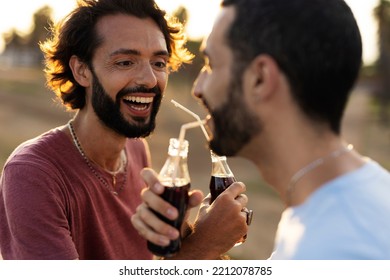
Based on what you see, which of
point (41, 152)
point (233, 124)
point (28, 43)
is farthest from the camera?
point (28, 43)

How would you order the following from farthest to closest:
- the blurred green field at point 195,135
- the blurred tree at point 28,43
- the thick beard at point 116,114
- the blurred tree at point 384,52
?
1. the blurred tree at point 28,43
2. the blurred tree at point 384,52
3. the blurred green field at point 195,135
4. the thick beard at point 116,114

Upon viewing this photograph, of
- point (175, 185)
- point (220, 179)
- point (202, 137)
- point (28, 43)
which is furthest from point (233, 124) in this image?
point (28, 43)

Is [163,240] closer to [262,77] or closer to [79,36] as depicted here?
[262,77]

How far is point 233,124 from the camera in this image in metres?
2.26

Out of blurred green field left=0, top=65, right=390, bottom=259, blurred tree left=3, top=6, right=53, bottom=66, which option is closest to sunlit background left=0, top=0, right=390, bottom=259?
blurred green field left=0, top=65, right=390, bottom=259

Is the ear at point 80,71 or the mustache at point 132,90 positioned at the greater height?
the ear at point 80,71

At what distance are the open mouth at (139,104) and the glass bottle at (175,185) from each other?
1.59 meters

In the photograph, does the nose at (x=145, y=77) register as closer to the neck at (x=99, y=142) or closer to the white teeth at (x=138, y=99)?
the white teeth at (x=138, y=99)

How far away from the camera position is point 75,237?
133 inches

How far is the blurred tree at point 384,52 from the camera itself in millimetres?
38844

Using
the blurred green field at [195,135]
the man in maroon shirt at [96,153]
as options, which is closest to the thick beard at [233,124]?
the man in maroon shirt at [96,153]

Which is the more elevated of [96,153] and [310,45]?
[310,45]

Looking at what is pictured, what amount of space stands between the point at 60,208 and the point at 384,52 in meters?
40.3

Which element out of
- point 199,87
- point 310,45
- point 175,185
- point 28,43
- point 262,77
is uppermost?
point 310,45
